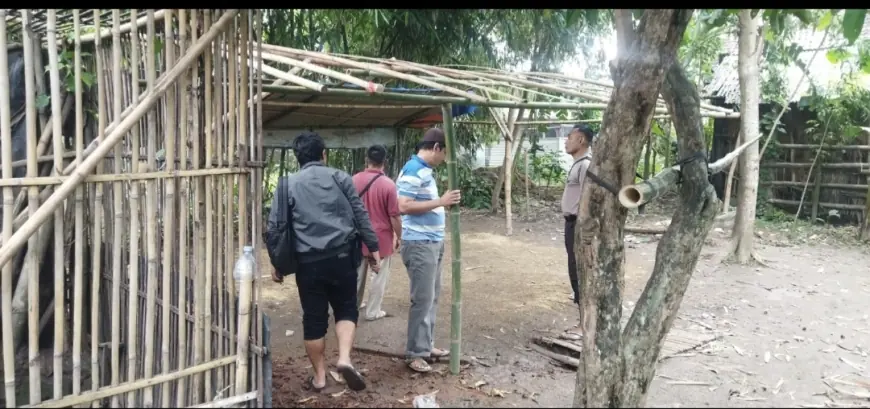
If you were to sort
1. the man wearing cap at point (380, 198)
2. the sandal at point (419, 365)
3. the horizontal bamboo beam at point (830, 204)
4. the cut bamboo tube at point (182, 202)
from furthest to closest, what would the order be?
the horizontal bamboo beam at point (830, 204), the man wearing cap at point (380, 198), the sandal at point (419, 365), the cut bamboo tube at point (182, 202)

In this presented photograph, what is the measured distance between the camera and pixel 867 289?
6.66 m

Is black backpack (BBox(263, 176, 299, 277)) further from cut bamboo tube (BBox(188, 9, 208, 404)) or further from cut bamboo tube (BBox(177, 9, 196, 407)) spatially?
cut bamboo tube (BBox(177, 9, 196, 407))

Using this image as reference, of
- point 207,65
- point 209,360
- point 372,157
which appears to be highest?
point 207,65

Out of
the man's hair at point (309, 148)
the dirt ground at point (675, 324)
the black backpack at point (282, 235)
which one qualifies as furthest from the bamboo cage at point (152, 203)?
the dirt ground at point (675, 324)

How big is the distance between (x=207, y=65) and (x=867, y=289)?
6.98 metres

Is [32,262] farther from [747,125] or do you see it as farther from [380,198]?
[747,125]

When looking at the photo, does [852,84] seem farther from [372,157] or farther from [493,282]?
[372,157]

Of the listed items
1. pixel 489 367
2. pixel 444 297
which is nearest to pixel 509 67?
pixel 444 297

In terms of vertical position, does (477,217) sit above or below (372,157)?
below

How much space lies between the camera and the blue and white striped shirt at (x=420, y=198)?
4.17 m

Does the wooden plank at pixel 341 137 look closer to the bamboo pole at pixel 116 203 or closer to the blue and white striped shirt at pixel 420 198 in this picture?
the blue and white striped shirt at pixel 420 198

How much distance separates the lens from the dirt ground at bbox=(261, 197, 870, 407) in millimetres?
3859

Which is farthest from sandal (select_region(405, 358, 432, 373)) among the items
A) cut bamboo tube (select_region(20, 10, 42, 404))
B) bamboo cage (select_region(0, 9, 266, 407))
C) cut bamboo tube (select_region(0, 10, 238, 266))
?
cut bamboo tube (select_region(0, 10, 238, 266))

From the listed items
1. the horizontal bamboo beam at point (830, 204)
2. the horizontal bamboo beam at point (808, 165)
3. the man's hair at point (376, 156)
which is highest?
the horizontal bamboo beam at point (808, 165)
